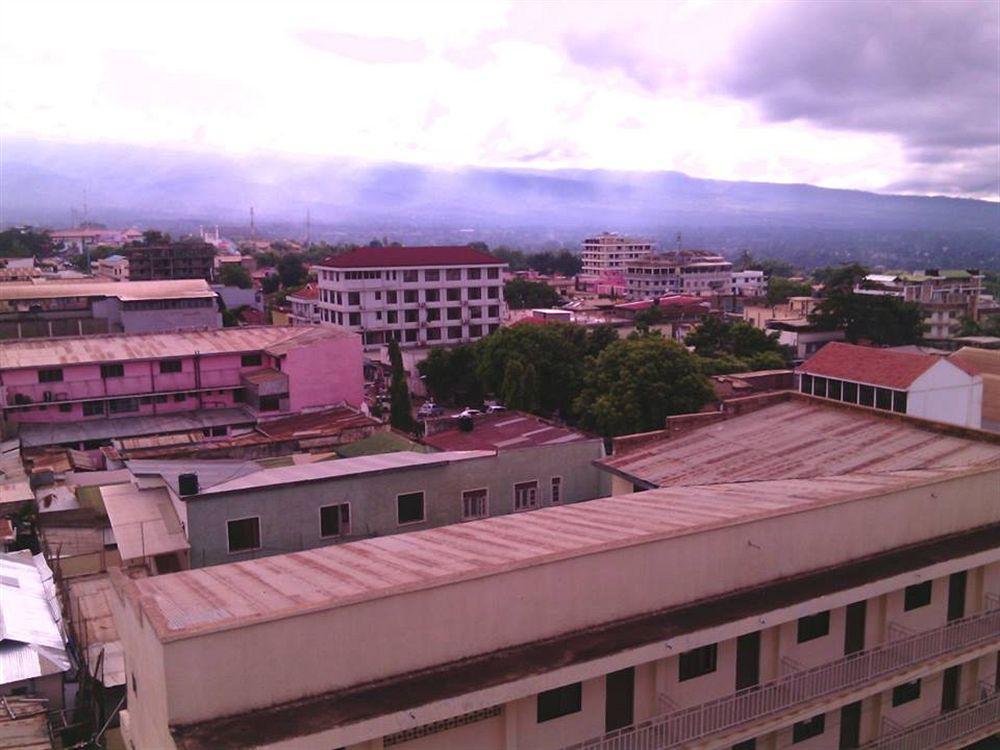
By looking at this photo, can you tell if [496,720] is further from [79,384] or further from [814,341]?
[814,341]

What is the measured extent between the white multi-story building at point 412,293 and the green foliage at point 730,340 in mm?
13128

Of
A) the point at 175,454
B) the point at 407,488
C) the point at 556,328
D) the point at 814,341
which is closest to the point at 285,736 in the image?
the point at 407,488

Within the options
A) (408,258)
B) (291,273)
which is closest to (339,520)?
(408,258)

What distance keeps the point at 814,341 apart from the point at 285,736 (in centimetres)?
4722

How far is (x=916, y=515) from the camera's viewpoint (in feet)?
39.4

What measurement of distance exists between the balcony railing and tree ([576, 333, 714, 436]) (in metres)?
15.6

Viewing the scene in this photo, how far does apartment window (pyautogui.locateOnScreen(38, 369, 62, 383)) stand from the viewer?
28.9 meters

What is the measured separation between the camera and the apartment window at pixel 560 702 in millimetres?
8875

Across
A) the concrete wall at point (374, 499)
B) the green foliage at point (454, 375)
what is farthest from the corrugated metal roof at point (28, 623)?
the green foliage at point (454, 375)

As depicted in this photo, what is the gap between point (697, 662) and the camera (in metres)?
9.90

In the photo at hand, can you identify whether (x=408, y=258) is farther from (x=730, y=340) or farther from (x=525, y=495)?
(x=525, y=495)

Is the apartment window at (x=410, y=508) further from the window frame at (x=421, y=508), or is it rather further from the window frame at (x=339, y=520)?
the window frame at (x=339, y=520)

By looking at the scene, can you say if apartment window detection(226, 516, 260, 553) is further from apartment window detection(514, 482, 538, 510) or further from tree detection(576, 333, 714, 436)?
tree detection(576, 333, 714, 436)

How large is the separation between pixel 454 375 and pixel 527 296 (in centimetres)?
3763
